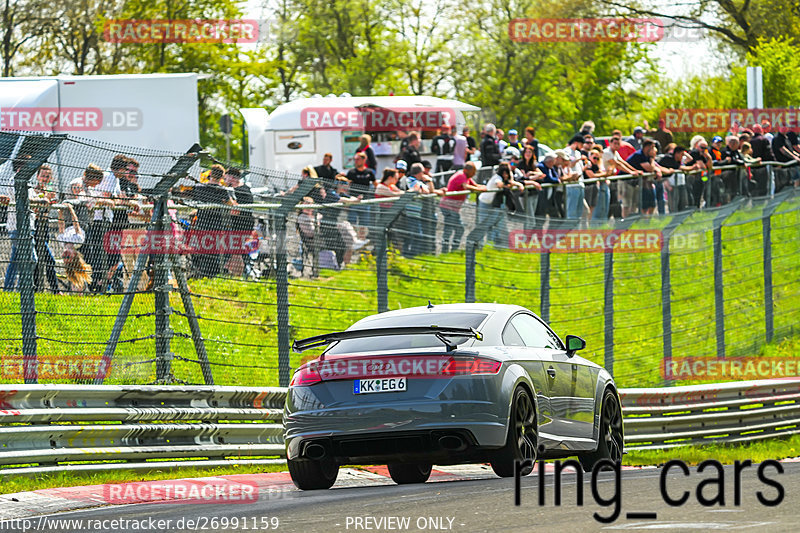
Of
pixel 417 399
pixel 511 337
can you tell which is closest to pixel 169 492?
pixel 417 399

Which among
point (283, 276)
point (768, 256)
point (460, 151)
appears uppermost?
point (460, 151)

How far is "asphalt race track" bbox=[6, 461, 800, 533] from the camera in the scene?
813 cm

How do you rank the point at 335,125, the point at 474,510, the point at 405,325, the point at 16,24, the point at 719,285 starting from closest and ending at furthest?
the point at 474,510
the point at 405,325
the point at 719,285
the point at 335,125
the point at 16,24

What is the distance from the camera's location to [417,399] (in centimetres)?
1009

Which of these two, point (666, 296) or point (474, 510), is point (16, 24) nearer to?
point (666, 296)

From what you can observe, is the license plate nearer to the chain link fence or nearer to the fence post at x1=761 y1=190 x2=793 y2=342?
the chain link fence

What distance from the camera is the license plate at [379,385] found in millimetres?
10133

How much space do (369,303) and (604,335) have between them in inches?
200

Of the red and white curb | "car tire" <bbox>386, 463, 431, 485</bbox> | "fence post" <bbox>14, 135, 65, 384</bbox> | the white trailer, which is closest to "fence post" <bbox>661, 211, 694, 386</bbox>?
the red and white curb

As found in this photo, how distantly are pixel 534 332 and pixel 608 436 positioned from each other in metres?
1.44

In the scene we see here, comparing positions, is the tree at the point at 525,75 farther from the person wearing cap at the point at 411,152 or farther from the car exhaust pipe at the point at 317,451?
the car exhaust pipe at the point at 317,451

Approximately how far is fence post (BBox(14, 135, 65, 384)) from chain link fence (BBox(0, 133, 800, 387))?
0.4 inches

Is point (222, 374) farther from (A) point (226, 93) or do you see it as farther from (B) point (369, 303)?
(A) point (226, 93)

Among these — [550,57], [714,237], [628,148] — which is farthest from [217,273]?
[550,57]
